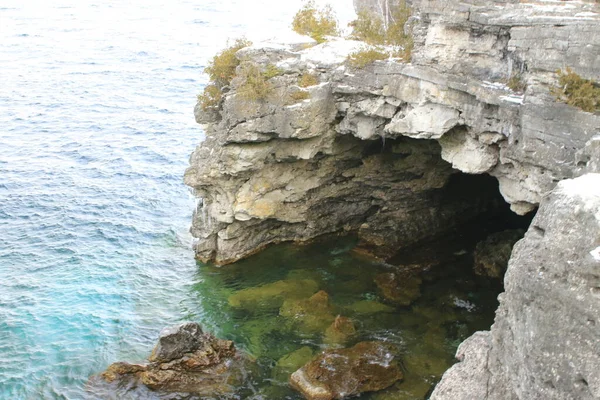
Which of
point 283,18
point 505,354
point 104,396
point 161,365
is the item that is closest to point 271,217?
point 161,365

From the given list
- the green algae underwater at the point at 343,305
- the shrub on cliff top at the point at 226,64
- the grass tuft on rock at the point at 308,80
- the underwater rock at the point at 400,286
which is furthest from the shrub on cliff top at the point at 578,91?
the shrub on cliff top at the point at 226,64

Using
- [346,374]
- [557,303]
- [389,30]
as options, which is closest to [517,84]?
[389,30]

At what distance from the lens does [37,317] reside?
81.5ft

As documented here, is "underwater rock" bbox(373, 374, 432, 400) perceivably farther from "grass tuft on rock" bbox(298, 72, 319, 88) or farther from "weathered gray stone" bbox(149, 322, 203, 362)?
"grass tuft on rock" bbox(298, 72, 319, 88)

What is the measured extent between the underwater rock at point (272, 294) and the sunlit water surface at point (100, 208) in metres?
0.57

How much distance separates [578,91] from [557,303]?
722cm

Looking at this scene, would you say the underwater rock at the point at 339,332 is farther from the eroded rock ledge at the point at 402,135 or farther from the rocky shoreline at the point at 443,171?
the eroded rock ledge at the point at 402,135

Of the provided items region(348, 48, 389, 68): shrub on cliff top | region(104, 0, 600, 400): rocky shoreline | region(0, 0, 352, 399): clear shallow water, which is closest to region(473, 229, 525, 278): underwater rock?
region(104, 0, 600, 400): rocky shoreline

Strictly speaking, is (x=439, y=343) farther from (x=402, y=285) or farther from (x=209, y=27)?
(x=209, y=27)

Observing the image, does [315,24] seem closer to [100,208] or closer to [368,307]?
[368,307]

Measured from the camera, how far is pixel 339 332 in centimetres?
2339

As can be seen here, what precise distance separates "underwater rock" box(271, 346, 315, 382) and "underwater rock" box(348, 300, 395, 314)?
3.16 meters

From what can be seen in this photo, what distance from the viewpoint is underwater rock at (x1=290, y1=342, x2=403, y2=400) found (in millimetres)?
20406

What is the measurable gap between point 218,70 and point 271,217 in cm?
694
